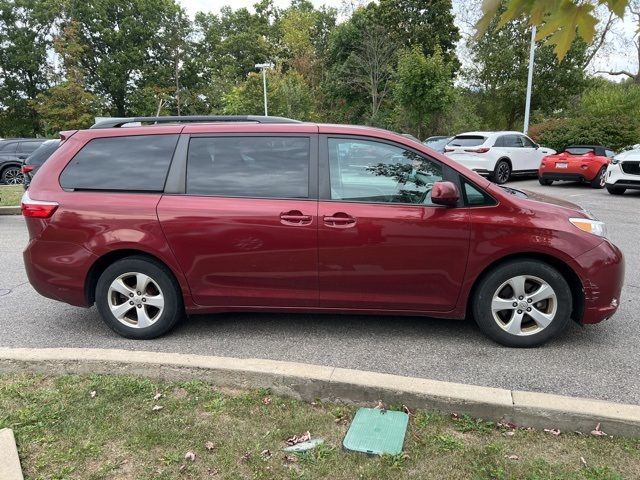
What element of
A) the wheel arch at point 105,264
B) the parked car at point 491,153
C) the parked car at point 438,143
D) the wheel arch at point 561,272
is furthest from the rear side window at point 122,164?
the parked car at point 438,143

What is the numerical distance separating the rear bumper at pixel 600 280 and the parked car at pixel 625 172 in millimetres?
10623

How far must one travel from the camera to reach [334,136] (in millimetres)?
4016

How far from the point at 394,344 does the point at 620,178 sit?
11.7 m

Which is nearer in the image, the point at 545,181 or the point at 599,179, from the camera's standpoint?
the point at 599,179

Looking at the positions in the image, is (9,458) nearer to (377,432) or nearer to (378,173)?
(377,432)

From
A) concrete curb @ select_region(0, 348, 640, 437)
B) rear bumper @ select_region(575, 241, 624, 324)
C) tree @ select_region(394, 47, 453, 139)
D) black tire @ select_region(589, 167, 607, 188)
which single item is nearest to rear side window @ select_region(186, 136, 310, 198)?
concrete curb @ select_region(0, 348, 640, 437)

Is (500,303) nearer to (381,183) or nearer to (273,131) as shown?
(381,183)

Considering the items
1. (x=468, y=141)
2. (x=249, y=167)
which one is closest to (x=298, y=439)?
(x=249, y=167)

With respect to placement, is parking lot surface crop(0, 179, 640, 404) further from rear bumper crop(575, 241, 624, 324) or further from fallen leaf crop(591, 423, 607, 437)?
fallen leaf crop(591, 423, 607, 437)

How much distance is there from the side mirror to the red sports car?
42.7ft

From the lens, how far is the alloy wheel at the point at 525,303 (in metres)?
3.85

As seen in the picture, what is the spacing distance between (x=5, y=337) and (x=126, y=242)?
144 centimetres

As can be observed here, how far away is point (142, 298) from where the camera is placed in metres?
4.17

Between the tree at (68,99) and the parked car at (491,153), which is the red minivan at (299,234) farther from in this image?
the tree at (68,99)
